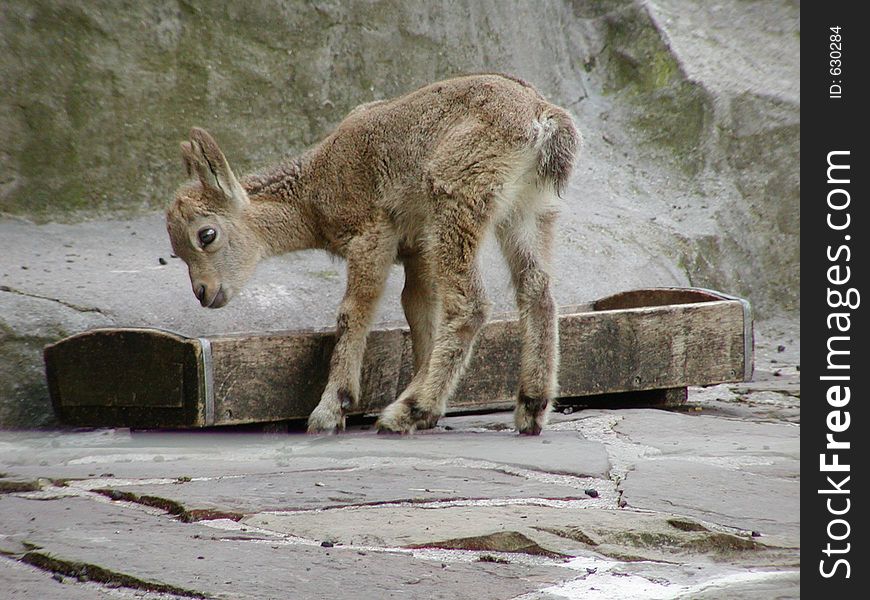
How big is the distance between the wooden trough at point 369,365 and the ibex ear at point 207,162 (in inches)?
30.8

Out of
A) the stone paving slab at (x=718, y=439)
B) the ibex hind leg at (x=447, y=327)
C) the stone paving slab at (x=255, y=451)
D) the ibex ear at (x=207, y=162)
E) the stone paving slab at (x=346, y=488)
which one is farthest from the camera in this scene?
the ibex ear at (x=207, y=162)

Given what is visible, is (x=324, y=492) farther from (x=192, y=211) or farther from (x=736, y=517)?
(x=192, y=211)

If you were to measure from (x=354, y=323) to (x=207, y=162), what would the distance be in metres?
1.11

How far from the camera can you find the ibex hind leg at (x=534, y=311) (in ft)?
18.0

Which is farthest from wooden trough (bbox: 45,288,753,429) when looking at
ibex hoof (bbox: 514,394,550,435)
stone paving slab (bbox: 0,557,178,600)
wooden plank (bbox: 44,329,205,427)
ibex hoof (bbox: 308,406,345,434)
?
stone paving slab (bbox: 0,557,178,600)

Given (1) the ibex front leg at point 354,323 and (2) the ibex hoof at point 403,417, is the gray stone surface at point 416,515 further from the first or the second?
(1) the ibex front leg at point 354,323

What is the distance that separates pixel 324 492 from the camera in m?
3.77

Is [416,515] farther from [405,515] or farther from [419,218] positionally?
[419,218]

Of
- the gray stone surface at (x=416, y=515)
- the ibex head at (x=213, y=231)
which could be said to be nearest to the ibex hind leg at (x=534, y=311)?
the gray stone surface at (x=416, y=515)

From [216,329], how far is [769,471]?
343cm

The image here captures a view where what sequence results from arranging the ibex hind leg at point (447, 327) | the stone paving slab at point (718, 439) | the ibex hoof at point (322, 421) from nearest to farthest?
the stone paving slab at point (718, 439), the ibex hind leg at point (447, 327), the ibex hoof at point (322, 421)

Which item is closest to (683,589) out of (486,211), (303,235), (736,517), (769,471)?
(736,517)

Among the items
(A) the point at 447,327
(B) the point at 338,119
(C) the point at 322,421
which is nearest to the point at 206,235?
(C) the point at 322,421

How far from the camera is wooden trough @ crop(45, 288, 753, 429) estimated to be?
5.21m
